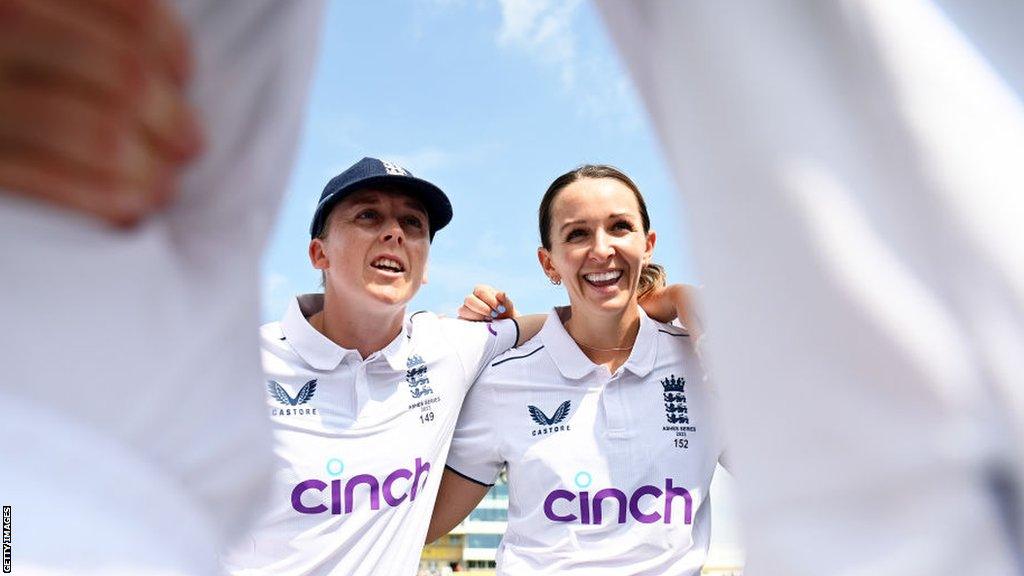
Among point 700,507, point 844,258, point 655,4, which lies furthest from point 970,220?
point 700,507

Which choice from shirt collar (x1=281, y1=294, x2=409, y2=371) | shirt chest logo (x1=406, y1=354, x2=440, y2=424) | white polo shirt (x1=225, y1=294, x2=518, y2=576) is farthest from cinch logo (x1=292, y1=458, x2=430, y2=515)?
shirt collar (x1=281, y1=294, x2=409, y2=371)

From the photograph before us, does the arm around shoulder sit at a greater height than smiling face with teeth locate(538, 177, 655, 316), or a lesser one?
lesser

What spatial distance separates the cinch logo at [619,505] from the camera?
249cm

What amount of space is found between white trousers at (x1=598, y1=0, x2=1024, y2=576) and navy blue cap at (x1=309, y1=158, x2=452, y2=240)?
2156 millimetres

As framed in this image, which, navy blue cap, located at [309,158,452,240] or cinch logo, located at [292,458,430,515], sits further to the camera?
navy blue cap, located at [309,158,452,240]

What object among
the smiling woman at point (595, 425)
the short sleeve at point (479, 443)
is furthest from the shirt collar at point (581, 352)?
the short sleeve at point (479, 443)

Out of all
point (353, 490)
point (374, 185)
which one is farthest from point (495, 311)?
point (353, 490)

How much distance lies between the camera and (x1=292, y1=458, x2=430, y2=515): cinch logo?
8.10 ft

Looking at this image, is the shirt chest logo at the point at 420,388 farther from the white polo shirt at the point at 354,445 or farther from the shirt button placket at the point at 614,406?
the shirt button placket at the point at 614,406

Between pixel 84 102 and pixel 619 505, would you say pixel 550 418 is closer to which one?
pixel 619 505

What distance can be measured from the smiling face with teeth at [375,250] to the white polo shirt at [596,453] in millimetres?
475

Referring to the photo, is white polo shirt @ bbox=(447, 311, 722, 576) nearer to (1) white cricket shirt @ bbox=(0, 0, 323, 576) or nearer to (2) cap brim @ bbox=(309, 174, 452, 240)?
(2) cap brim @ bbox=(309, 174, 452, 240)

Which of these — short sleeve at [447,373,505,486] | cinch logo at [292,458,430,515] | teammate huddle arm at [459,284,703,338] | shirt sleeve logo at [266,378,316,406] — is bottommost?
cinch logo at [292,458,430,515]

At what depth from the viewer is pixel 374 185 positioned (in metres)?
2.80
